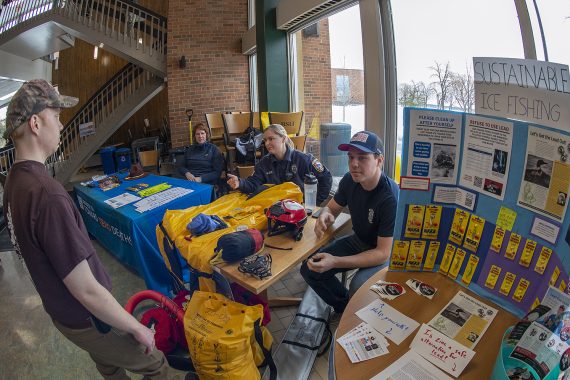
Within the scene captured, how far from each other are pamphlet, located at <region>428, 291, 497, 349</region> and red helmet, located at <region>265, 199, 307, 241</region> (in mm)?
837

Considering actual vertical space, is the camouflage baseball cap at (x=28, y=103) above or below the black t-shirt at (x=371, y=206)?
above

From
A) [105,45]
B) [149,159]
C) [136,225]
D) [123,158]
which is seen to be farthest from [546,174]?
[123,158]

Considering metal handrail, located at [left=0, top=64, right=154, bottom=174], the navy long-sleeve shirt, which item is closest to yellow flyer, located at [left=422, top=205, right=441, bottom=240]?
the navy long-sleeve shirt

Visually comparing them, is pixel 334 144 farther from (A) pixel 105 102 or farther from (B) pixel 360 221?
(A) pixel 105 102

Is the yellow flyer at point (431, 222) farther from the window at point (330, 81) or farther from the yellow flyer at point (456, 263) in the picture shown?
the window at point (330, 81)

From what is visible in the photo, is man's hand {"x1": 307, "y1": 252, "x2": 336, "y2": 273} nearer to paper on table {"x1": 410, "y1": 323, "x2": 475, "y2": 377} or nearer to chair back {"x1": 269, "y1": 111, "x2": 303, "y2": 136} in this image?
paper on table {"x1": 410, "y1": 323, "x2": 475, "y2": 377}

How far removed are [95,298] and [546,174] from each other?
4.61ft

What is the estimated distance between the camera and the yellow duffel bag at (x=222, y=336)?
1420mm

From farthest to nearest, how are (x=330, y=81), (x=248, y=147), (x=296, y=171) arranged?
(x=330, y=81) < (x=248, y=147) < (x=296, y=171)

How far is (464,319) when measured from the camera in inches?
40.1

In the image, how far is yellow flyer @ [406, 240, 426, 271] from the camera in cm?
126

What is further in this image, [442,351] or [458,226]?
[458,226]

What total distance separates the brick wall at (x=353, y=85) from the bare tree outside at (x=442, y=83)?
3.04 ft

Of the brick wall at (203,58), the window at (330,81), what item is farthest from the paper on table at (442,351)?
the brick wall at (203,58)
